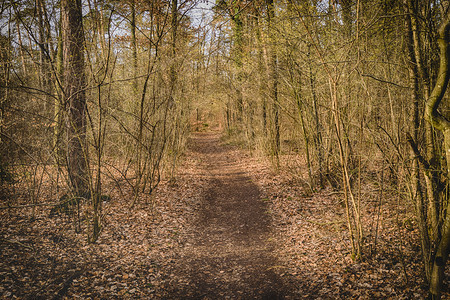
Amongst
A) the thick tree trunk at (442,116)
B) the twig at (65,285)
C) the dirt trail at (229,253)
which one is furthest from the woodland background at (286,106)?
the dirt trail at (229,253)

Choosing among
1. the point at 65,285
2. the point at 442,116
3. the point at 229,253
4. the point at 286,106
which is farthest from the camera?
the point at 286,106

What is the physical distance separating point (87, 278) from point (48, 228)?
2.02 metres

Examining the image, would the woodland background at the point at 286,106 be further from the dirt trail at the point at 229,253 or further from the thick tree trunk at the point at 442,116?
the dirt trail at the point at 229,253

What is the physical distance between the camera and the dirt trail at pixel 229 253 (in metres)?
4.08

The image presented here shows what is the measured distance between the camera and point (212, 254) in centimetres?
523

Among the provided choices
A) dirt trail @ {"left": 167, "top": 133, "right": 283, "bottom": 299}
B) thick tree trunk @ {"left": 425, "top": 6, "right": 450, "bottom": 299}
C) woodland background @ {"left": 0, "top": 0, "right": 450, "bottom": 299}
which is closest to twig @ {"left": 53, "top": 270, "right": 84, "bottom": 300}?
woodland background @ {"left": 0, "top": 0, "right": 450, "bottom": 299}

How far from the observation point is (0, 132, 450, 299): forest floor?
152 inches

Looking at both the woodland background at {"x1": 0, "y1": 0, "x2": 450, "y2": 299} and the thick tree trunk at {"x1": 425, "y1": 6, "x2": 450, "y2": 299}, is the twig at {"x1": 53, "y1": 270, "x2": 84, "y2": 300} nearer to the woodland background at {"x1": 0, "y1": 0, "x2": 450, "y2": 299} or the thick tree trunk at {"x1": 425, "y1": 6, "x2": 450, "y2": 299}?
the woodland background at {"x1": 0, "y1": 0, "x2": 450, "y2": 299}

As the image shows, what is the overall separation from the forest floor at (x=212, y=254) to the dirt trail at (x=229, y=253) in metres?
0.02

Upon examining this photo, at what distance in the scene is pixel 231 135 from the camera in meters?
21.8

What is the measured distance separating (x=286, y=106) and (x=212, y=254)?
567 centimetres

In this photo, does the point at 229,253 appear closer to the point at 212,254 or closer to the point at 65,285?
the point at 212,254

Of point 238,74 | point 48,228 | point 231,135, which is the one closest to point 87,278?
point 48,228

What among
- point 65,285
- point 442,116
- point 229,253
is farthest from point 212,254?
point 442,116
